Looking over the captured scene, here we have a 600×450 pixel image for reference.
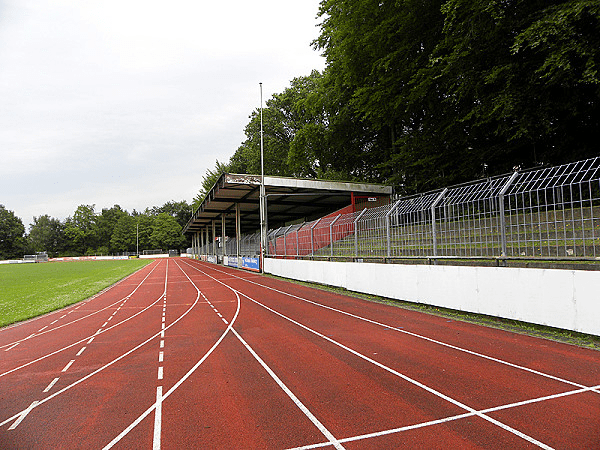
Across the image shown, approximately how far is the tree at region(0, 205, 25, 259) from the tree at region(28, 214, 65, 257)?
572cm

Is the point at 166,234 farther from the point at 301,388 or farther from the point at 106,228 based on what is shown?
the point at 301,388

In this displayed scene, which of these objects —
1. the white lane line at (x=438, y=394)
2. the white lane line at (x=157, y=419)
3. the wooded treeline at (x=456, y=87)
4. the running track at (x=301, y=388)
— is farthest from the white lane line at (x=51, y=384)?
the wooded treeline at (x=456, y=87)

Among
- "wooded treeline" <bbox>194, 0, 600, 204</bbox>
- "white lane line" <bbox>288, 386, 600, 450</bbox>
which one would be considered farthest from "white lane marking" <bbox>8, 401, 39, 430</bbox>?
"wooded treeline" <bbox>194, 0, 600, 204</bbox>

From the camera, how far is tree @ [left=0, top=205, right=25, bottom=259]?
324 feet

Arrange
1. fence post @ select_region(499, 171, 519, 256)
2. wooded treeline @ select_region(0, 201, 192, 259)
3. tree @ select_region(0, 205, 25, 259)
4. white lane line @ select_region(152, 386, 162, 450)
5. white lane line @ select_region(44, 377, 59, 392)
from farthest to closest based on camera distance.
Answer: wooded treeline @ select_region(0, 201, 192, 259) → tree @ select_region(0, 205, 25, 259) → fence post @ select_region(499, 171, 519, 256) → white lane line @ select_region(44, 377, 59, 392) → white lane line @ select_region(152, 386, 162, 450)

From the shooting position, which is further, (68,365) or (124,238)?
(124,238)

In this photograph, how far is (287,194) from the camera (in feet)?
83.7

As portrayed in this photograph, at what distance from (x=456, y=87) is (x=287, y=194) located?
12.7 metres

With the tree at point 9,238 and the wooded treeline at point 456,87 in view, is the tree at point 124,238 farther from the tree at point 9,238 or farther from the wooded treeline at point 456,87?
the wooded treeline at point 456,87

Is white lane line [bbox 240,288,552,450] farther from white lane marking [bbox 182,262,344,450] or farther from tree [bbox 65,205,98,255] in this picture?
tree [bbox 65,205,98,255]

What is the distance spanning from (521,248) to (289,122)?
40770 millimetres

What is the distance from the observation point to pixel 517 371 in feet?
16.5

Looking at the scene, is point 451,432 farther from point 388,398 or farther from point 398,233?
point 398,233

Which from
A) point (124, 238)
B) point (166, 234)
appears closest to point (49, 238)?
point (124, 238)
